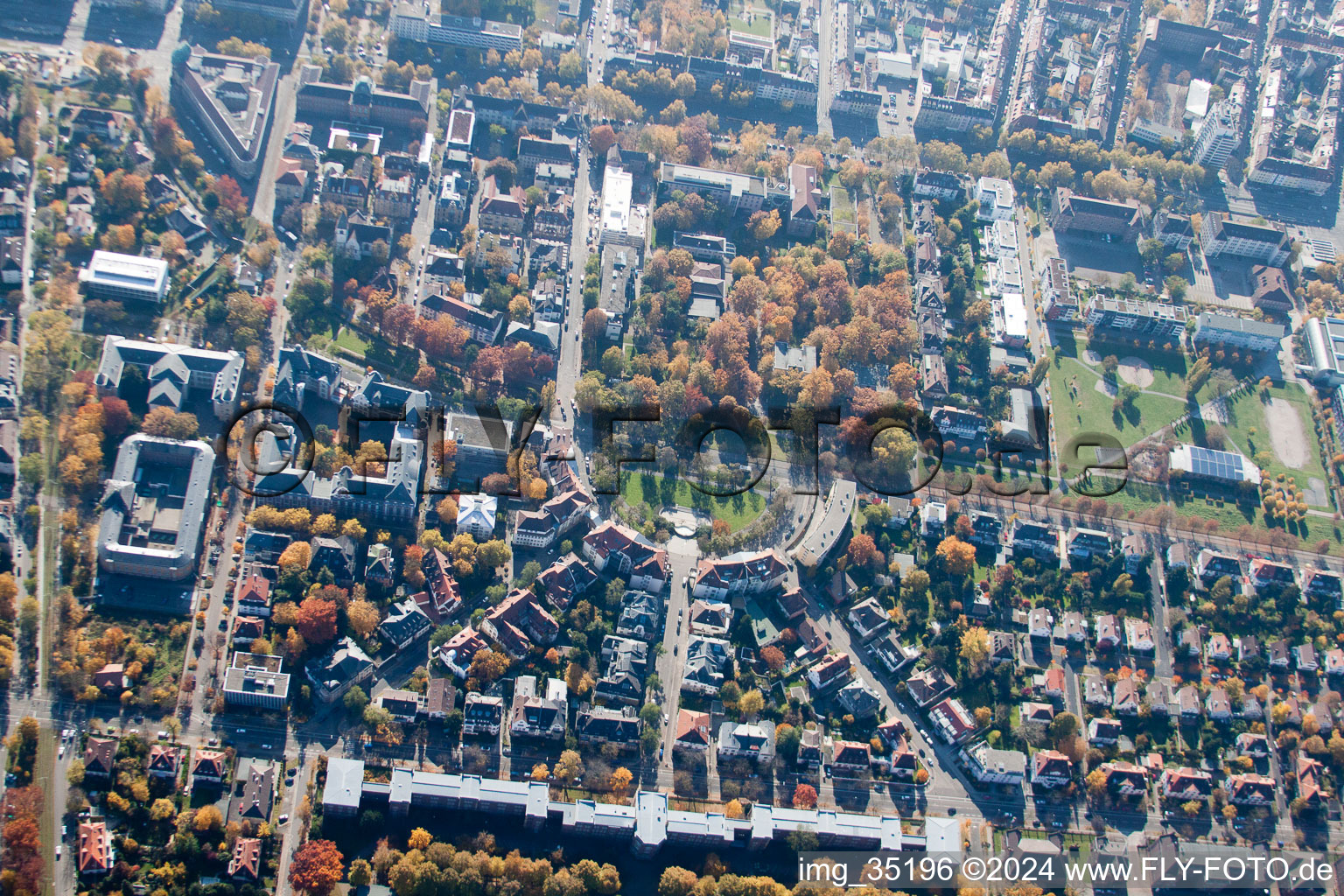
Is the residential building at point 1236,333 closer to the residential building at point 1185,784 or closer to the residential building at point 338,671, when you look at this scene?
the residential building at point 1185,784

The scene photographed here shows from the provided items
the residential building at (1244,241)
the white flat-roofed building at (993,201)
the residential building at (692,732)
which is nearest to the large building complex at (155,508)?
the residential building at (692,732)

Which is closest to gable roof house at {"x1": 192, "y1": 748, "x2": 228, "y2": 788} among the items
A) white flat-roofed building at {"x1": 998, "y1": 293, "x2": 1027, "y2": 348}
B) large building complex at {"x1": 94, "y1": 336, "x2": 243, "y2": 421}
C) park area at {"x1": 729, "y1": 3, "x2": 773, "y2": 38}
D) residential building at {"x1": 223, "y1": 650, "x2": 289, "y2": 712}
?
residential building at {"x1": 223, "y1": 650, "x2": 289, "y2": 712}

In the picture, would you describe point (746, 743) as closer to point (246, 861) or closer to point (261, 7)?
→ point (246, 861)

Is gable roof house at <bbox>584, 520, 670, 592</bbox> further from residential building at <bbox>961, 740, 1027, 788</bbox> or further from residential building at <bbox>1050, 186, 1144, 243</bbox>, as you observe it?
residential building at <bbox>1050, 186, 1144, 243</bbox>

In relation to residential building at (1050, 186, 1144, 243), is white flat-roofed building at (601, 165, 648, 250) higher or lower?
lower

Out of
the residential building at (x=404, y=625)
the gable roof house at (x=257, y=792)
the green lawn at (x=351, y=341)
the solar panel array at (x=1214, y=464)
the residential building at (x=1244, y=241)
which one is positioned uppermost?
the residential building at (x=1244, y=241)

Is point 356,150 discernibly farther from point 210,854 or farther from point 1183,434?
point 1183,434
